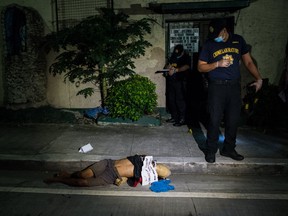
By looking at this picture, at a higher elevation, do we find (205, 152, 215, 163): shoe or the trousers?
the trousers

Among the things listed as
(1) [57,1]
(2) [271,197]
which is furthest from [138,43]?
(2) [271,197]

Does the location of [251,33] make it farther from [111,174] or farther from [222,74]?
[111,174]

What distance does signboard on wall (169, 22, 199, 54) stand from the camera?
761 cm

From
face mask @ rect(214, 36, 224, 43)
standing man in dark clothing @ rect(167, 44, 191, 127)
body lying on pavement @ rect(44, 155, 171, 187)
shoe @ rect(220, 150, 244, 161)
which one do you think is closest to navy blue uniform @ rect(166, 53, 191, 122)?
standing man in dark clothing @ rect(167, 44, 191, 127)

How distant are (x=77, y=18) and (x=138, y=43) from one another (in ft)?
7.21

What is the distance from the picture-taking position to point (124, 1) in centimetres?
753

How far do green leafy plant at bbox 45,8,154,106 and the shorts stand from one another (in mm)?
3245

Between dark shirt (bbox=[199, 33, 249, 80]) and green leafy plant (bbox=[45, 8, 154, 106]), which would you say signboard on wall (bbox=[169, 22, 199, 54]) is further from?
dark shirt (bbox=[199, 33, 249, 80])

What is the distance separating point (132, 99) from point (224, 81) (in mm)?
2706

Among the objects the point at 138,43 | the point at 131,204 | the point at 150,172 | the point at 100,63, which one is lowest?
the point at 131,204

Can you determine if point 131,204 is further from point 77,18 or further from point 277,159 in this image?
point 77,18

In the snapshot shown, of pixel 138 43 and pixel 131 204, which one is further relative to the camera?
pixel 138 43

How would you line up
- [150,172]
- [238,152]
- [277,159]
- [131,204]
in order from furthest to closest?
[238,152], [277,159], [150,172], [131,204]

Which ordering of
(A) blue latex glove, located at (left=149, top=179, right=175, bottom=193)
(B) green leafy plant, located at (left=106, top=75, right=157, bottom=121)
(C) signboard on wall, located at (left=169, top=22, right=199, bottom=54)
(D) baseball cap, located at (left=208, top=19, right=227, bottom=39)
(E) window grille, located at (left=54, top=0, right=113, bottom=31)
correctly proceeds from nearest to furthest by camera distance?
1. (A) blue latex glove, located at (left=149, top=179, right=175, bottom=193)
2. (D) baseball cap, located at (left=208, top=19, right=227, bottom=39)
3. (B) green leafy plant, located at (left=106, top=75, right=157, bottom=121)
4. (C) signboard on wall, located at (left=169, top=22, right=199, bottom=54)
5. (E) window grille, located at (left=54, top=0, right=113, bottom=31)
